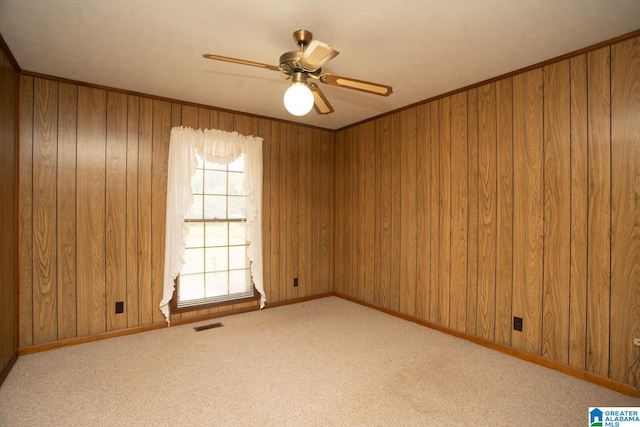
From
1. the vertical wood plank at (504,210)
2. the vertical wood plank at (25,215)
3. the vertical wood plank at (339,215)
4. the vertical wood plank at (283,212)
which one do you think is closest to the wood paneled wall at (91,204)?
the vertical wood plank at (25,215)

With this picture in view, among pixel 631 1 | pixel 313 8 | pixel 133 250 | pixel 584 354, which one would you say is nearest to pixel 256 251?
pixel 133 250

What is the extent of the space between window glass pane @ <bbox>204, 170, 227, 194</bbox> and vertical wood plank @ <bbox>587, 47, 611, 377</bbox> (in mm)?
3624

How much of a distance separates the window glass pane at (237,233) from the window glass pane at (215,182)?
1.46ft

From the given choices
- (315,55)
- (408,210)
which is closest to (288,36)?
(315,55)

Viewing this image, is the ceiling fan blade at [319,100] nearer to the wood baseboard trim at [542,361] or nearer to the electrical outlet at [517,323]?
the electrical outlet at [517,323]

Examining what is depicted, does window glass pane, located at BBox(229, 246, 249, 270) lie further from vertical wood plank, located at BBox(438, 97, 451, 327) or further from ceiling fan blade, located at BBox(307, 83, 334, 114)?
vertical wood plank, located at BBox(438, 97, 451, 327)

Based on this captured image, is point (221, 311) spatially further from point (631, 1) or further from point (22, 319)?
point (631, 1)

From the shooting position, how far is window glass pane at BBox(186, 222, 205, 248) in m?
3.79

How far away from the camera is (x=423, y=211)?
3705mm

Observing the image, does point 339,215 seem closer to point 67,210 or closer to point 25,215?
point 67,210

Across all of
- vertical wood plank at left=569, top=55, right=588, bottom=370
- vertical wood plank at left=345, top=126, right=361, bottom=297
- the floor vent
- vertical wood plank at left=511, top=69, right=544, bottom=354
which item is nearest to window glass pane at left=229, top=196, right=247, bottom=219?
the floor vent

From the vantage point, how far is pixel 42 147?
9.82ft

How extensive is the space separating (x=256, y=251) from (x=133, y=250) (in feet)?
4.49

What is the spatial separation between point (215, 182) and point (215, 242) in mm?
741
